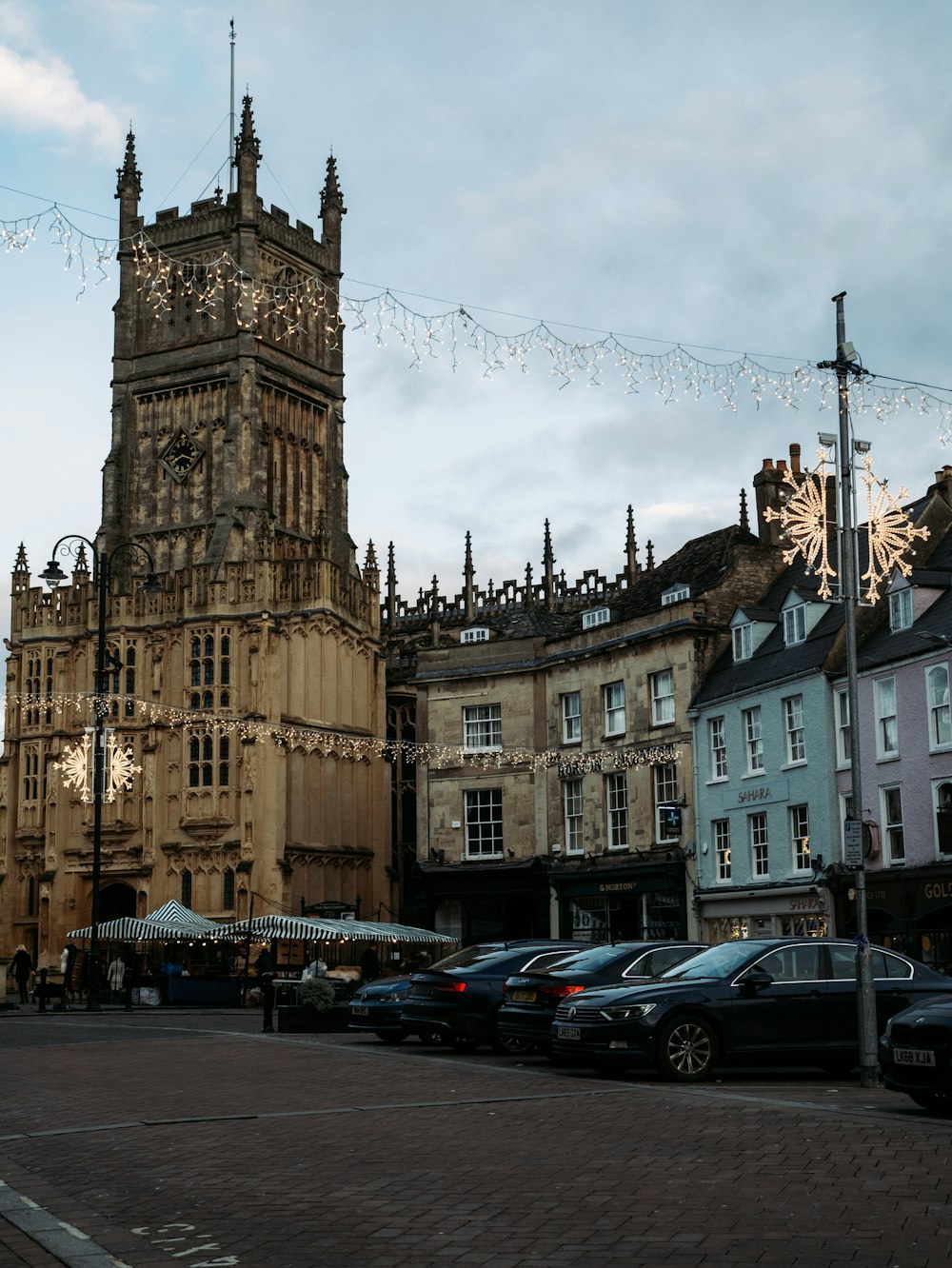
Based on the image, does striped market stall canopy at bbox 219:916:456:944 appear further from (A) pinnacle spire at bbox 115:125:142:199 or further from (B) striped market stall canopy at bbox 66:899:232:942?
(A) pinnacle spire at bbox 115:125:142:199

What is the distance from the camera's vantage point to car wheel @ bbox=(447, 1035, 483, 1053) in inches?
854

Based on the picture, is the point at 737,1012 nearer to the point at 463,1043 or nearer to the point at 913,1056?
the point at 913,1056

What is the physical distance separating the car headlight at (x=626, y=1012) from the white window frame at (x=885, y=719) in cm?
1911

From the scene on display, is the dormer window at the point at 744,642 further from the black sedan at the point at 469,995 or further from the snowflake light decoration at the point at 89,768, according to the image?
the black sedan at the point at 469,995

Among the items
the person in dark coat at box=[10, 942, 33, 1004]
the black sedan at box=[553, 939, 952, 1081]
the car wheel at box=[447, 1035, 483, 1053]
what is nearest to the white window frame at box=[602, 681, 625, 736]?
the person in dark coat at box=[10, 942, 33, 1004]

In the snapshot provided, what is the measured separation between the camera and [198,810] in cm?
5266

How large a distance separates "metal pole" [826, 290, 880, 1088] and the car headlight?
2207 millimetres

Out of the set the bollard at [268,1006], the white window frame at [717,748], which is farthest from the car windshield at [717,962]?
the white window frame at [717,748]

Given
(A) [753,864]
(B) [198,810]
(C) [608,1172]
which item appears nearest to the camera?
Answer: (C) [608,1172]

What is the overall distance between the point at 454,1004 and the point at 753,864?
19.2 m

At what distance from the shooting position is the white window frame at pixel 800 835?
36.5 metres

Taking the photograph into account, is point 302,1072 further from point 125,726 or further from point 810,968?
point 125,726

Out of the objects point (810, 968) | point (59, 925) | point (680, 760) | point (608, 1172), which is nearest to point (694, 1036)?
point (810, 968)

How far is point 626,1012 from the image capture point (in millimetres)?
16312
